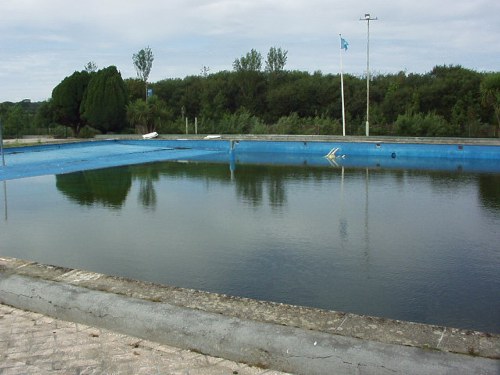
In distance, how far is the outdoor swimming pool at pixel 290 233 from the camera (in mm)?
3998

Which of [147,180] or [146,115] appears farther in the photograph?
[146,115]

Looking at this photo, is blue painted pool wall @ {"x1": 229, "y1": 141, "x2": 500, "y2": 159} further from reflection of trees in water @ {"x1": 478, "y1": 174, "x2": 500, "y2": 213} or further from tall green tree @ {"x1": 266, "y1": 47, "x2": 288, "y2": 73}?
tall green tree @ {"x1": 266, "y1": 47, "x2": 288, "y2": 73}

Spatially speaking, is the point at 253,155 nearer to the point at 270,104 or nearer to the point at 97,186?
the point at 97,186


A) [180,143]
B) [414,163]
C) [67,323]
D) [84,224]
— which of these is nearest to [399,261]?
[67,323]

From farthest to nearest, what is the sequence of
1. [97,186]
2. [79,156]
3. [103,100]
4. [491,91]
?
[103,100]
[491,91]
[79,156]
[97,186]

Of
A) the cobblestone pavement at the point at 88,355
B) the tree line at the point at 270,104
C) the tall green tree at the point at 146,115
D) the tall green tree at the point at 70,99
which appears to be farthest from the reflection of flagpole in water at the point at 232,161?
the cobblestone pavement at the point at 88,355

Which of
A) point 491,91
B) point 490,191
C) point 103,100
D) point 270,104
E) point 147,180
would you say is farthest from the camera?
point 270,104

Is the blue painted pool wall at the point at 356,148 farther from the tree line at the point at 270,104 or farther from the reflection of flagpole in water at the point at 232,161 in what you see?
the tree line at the point at 270,104

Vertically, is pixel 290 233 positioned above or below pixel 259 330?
A: below

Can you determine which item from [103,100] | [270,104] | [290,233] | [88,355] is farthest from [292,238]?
[270,104]

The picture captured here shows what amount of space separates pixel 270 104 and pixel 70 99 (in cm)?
967

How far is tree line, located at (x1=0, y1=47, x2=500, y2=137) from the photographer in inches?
821

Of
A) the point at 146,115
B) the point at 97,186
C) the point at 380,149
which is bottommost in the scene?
the point at 97,186

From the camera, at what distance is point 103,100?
2098cm
